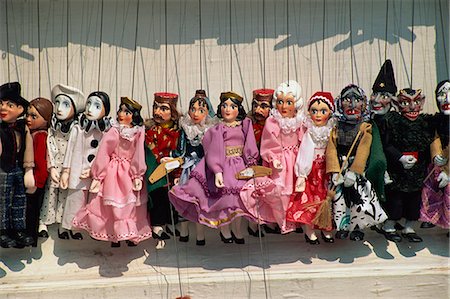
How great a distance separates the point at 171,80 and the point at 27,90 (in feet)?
4.06

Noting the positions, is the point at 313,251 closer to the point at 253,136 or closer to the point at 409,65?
the point at 253,136

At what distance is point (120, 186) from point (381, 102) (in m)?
2.04

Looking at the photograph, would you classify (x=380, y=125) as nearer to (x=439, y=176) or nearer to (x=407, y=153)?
(x=407, y=153)

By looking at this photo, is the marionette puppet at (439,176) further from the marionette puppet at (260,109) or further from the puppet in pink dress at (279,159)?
the marionette puppet at (260,109)

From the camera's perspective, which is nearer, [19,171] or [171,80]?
[19,171]

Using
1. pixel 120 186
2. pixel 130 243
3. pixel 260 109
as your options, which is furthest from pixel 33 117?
pixel 260 109

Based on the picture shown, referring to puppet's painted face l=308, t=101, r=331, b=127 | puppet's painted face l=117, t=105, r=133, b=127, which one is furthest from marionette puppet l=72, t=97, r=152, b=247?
puppet's painted face l=308, t=101, r=331, b=127

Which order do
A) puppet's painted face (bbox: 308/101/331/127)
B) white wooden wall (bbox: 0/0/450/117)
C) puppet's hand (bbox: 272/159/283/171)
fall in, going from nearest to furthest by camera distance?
1. puppet's hand (bbox: 272/159/283/171)
2. puppet's painted face (bbox: 308/101/331/127)
3. white wooden wall (bbox: 0/0/450/117)

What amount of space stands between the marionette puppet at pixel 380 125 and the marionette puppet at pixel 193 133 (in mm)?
1193

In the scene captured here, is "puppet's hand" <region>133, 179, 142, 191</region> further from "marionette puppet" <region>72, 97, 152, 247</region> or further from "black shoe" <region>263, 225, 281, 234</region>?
"black shoe" <region>263, 225, 281, 234</region>

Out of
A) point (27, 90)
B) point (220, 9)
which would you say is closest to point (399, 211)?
point (220, 9)

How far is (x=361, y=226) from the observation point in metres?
4.92

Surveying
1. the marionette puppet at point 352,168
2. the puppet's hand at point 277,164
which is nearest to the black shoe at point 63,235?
the puppet's hand at point 277,164

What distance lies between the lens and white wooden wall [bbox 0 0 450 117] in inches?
230
